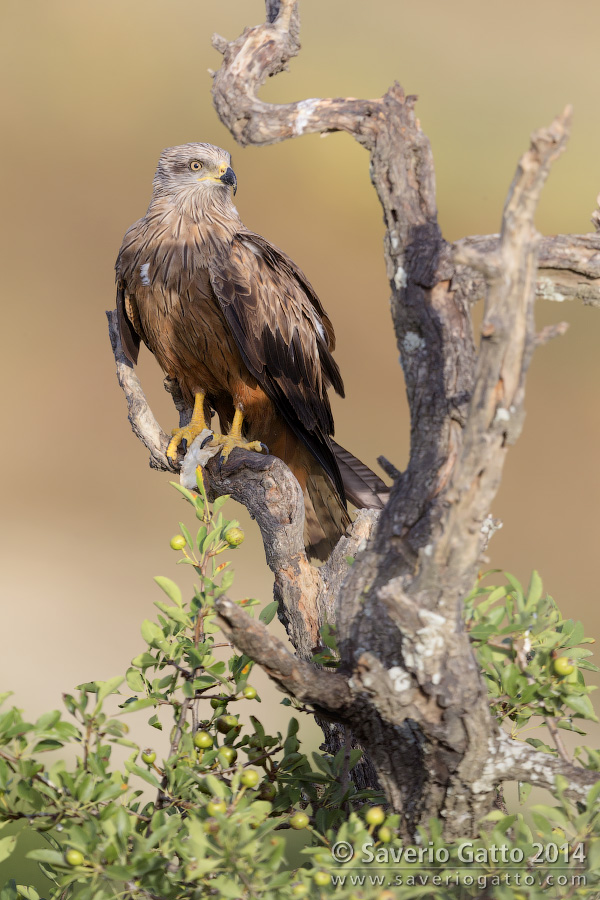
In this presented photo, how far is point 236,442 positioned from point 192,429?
265mm

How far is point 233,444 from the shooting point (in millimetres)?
3271

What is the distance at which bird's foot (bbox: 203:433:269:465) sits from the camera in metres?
3.23

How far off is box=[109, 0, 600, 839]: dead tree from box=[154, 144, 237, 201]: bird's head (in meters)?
1.58

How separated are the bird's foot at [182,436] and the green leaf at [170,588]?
161 cm

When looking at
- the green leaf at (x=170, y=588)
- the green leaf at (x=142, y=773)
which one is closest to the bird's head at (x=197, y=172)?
the green leaf at (x=170, y=588)

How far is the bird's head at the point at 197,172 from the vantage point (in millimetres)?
3604

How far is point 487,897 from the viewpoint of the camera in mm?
1389

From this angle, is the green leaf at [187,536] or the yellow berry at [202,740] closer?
the yellow berry at [202,740]

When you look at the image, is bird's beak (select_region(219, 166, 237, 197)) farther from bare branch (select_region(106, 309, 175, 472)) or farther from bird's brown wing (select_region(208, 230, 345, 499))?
bare branch (select_region(106, 309, 175, 472))

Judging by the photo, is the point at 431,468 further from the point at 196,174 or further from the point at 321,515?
the point at 196,174

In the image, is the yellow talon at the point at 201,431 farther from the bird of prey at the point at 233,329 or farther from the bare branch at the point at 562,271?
the bare branch at the point at 562,271

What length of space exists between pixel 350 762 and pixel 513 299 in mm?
1144

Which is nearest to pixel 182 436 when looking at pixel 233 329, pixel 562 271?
pixel 233 329

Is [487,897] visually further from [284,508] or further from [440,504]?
[284,508]
